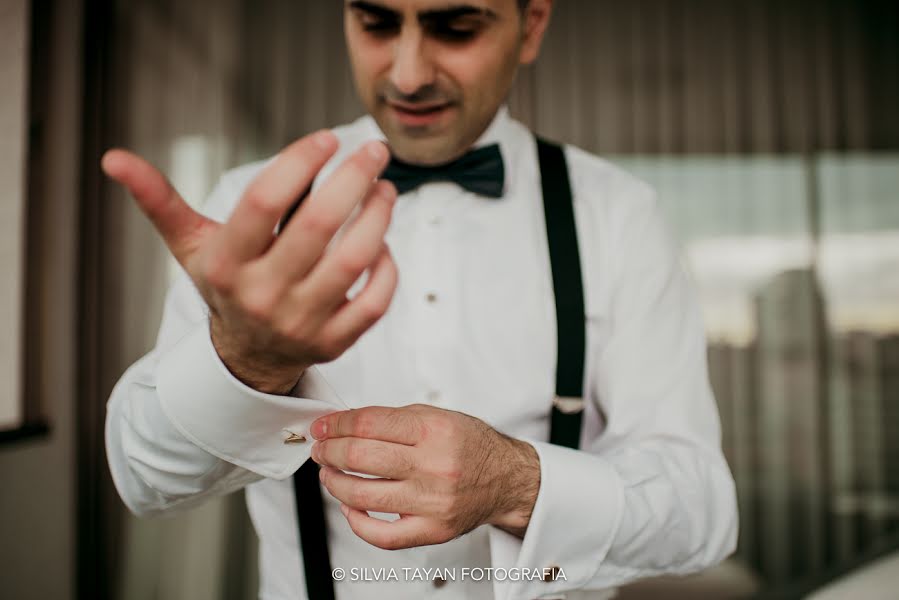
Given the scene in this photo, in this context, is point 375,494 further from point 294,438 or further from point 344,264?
point 344,264

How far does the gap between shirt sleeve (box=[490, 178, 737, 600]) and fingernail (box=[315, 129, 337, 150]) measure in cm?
51

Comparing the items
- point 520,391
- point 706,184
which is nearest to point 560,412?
point 520,391

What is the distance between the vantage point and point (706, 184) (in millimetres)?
3943

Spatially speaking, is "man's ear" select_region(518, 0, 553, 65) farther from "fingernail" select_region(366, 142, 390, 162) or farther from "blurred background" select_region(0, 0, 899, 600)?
"blurred background" select_region(0, 0, 899, 600)

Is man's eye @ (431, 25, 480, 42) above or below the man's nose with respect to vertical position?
above

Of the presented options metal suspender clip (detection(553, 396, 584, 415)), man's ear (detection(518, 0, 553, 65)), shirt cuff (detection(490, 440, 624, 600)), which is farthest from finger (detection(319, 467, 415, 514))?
man's ear (detection(518, 0, 553, 65))

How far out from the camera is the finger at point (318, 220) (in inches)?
18.0

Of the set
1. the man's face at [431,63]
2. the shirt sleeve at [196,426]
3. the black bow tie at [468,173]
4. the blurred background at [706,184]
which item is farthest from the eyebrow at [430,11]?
the blurred background at [706,184]

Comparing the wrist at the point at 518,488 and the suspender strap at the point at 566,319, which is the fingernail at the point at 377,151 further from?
the suspender strap at the point at 566,319

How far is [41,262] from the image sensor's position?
2.83 metres

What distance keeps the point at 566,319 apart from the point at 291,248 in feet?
2.20

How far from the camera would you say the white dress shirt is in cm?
85

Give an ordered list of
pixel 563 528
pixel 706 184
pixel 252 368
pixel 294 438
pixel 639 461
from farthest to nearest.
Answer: pixel 706 184
pixel 639 461
pixel 563 528
pixel 294 438
pixel 252 368

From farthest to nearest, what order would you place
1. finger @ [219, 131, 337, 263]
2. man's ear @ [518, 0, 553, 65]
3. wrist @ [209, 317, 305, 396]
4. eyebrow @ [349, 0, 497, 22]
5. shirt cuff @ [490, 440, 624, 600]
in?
man's ear @ [518, 0, 553, 65] < eyebrow @ [349, 0, 497, 22] < shirt cuff @ [490, 440, 624, 600] < wrist @ [209, 317, 305, 396] < finger @ [219, 131, 337, 263]
